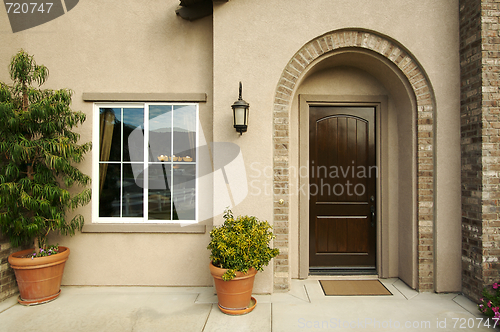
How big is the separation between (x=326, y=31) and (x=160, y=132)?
263 centimetres

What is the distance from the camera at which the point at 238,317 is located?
306cm

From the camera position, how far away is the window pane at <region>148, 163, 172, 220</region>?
396cm

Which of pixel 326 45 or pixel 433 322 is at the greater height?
pixel 326 45

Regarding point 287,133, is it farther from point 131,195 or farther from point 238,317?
point 131,195

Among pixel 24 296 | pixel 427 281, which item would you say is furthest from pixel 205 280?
pixel 427 281

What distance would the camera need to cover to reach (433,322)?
9.68 ft

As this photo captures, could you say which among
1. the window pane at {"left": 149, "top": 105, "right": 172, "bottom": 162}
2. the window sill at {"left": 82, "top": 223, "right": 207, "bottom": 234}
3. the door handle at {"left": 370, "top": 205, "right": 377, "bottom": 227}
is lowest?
the window sill at {"left": 82, "top": 223, "right": 207, "bottom": 234}

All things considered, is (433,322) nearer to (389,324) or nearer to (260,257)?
(389,324)

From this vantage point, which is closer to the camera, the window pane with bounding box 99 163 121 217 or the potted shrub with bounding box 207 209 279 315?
the potted shrub with bounding box 207 209 279 315

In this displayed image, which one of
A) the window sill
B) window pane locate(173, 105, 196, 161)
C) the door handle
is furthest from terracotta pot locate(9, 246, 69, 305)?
the door handle

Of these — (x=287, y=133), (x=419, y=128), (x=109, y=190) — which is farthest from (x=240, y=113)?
(x=419, y=128)

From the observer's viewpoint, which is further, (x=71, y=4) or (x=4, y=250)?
(x=71, y=4)

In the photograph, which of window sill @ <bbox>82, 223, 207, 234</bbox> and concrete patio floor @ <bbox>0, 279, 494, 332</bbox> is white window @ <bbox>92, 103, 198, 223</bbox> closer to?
window sill @ <bbox>82, 223, 207, 234</bbox>

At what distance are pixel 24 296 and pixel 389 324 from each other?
4244mm
